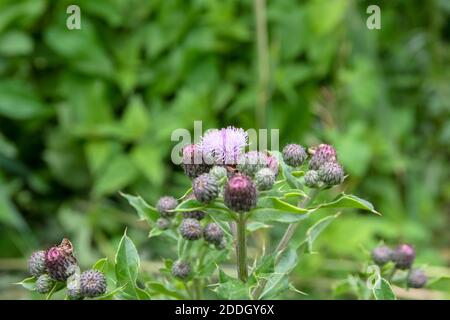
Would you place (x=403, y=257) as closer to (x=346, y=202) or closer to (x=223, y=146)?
(x=346, y=202)

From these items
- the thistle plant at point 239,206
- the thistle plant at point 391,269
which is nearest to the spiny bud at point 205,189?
the thistle plant at point 239,206

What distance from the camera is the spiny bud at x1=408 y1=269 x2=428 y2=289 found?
3.58 ft

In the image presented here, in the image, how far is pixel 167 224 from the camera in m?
1.02

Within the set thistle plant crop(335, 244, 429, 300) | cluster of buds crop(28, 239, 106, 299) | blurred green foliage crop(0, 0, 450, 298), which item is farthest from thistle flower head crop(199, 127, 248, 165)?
blurred green foliage crop(0, 0, 450, 298)

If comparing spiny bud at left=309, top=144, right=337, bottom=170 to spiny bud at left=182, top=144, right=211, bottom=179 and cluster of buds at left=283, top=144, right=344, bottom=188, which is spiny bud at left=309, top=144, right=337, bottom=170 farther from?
spiny bud at left=182, top=144, right=211, bottom=179

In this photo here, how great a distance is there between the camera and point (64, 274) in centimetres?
86

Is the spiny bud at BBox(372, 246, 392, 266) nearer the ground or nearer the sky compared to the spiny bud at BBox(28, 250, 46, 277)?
nearer the ground

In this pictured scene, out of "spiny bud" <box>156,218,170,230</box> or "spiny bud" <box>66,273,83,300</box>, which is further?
"spiny bud" <box>156,218,170,230</box>

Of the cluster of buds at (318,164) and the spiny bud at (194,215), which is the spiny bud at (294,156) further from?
the spiny bud at (194,215)

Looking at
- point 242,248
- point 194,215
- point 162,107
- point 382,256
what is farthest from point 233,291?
point 162,107

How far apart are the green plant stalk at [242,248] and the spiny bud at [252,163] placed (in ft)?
0.19

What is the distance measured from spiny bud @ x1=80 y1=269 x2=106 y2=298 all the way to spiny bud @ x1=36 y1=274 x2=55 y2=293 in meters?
0.06

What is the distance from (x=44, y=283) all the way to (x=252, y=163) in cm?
30

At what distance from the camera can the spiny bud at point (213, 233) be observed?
38.4 inches
